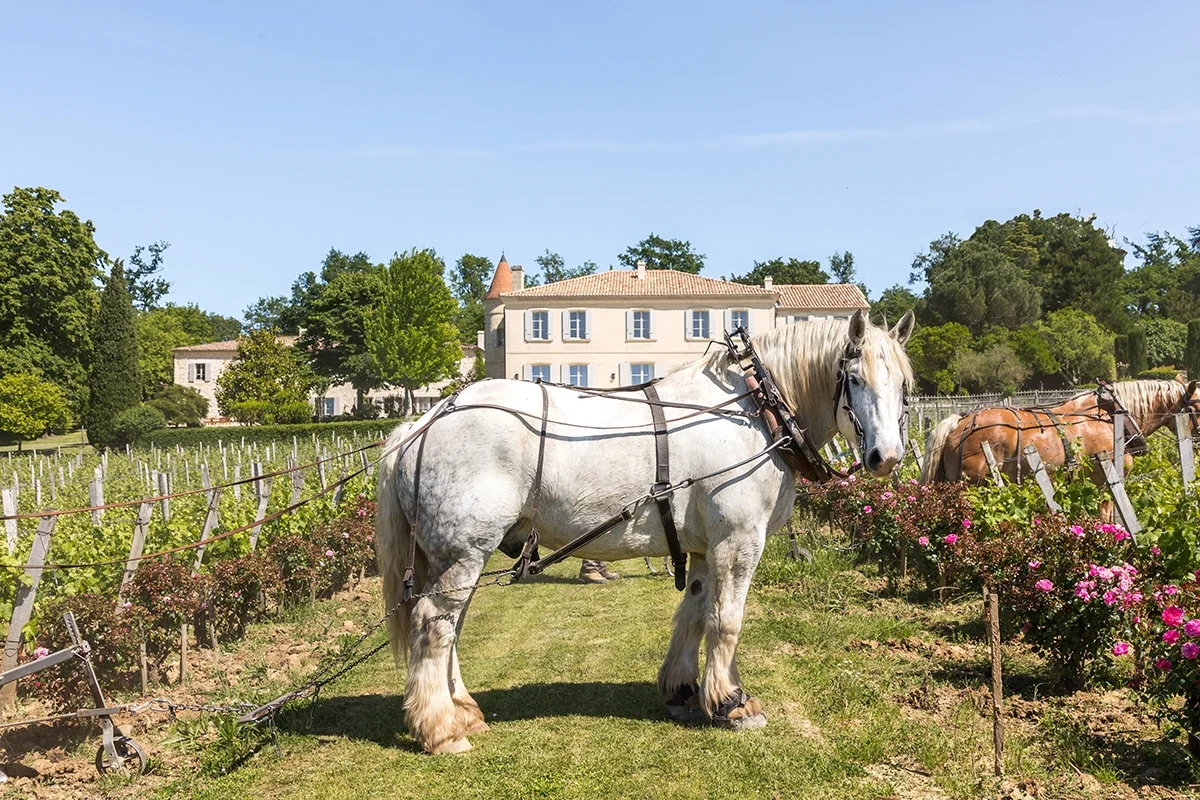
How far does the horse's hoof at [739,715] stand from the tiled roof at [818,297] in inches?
1835

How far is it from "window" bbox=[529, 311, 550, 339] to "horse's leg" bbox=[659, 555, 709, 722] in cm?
4156

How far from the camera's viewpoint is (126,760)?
4.85 m

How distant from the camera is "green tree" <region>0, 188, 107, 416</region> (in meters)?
42.8

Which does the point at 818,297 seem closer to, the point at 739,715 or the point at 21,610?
the point at 739,715

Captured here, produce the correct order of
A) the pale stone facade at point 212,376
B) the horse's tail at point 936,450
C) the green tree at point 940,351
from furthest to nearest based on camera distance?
the pale stone facade at point 212,376
the green tree at point 940,351
the horse's tail at point 936,450

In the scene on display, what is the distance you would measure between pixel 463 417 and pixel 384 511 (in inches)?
29.2

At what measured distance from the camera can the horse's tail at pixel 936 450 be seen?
1057 cm

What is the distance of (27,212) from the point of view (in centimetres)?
4391

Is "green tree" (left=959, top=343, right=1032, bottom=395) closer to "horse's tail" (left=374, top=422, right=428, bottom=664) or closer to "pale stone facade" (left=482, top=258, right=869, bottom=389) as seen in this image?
"pale stone facade" (left=482, top=258, right=869, bottom=389)

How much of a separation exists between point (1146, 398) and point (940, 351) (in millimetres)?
43036

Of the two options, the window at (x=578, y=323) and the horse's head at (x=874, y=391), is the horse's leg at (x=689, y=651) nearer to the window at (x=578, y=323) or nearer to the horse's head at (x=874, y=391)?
the horse's head at (x=874, y=391)

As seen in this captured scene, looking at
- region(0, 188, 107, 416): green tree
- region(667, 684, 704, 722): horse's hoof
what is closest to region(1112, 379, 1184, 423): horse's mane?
region(667, 684, 704, 722): horse's hoof

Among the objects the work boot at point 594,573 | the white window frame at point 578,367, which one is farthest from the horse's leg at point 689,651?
the white window frame at point 578,367

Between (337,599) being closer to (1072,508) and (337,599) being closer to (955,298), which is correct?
(1072,508)
